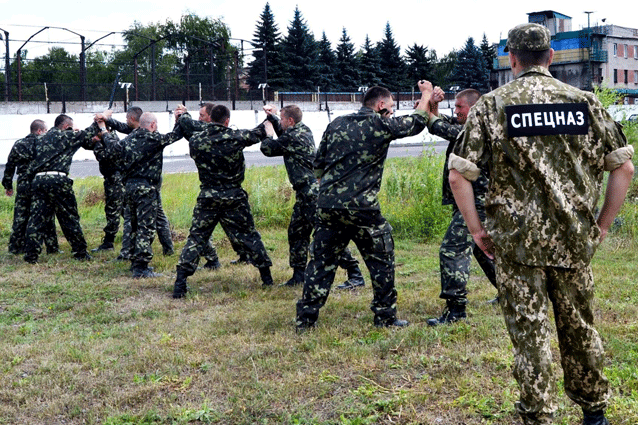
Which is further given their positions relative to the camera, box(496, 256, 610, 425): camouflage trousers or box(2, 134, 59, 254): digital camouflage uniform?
box(2, 134, 59, 254): digital camouflage uniform

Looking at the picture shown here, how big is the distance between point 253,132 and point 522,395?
5011 millimetres

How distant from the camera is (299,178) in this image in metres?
8.46

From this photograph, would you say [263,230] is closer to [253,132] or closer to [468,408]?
[253,132]

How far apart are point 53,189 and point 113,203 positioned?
1158 millimetres

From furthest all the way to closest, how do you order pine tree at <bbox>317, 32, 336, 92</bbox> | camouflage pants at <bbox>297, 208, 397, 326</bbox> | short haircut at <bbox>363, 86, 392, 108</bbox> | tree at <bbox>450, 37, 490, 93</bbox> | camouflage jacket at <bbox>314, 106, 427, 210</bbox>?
tree at <bbox>450, 37, 490, 93</bbox> → pine tree at <bbox>317, 32, 336, 92</bbox> → short haircut at <bbox>363, 86, 392, 108</bbox> → camouflage pants at <bbox>297, 208, 397, 326</bbox> → camouflage jacket at <bbox>314, 106, 427, 210</bbox>


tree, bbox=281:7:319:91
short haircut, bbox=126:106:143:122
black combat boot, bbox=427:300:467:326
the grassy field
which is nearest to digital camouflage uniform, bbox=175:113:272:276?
the grassy field

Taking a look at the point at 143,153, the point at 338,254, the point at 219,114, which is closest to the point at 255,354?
the point at 338,254

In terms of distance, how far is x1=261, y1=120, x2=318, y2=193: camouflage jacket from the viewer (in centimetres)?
815

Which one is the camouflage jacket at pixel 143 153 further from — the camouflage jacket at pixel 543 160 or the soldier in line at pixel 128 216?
→ the camouflage jacket at pixel 543 160

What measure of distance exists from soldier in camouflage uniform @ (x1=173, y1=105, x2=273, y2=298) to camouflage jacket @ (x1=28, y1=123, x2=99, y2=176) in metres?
3.04

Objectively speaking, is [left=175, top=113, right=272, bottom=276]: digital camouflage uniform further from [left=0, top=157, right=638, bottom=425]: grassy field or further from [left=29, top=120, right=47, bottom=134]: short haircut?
[left=29, top=120, right=47, bottom=134]: short haircut

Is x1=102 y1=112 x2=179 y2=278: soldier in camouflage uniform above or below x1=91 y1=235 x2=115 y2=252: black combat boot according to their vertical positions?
above

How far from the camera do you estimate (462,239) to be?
651 centimetres

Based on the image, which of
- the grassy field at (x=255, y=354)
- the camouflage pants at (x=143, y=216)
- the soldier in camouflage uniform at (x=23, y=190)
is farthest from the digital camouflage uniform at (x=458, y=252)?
the soldier in camouflage uniform at (x=23, y=190)
